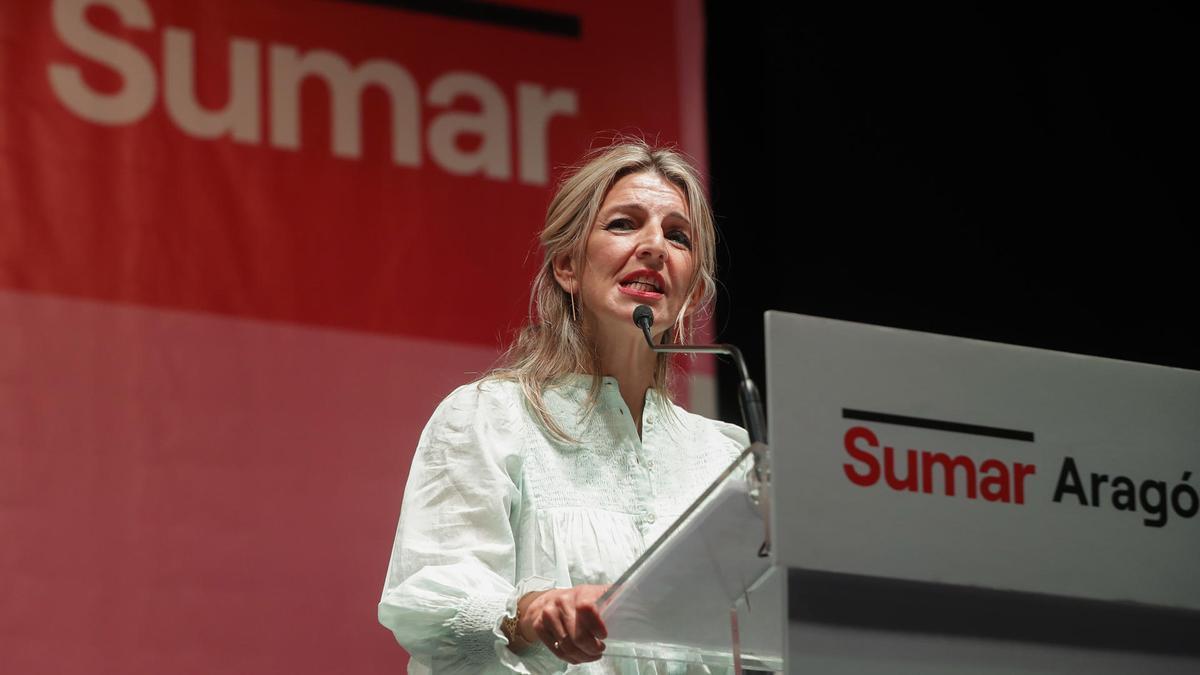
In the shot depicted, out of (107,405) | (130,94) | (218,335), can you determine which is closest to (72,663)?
(107,405)

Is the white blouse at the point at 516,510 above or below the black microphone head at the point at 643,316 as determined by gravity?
below

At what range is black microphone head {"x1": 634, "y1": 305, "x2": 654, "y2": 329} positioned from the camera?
2.27 metres

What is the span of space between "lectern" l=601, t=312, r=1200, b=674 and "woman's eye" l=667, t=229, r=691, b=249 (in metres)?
0.92

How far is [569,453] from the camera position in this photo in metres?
2.29

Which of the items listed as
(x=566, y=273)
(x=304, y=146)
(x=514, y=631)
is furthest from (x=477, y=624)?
(x=304, y=146)

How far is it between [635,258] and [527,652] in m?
0.74

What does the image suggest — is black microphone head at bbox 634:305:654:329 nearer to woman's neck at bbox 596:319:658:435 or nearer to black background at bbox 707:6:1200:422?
woman's neck at bbox 596:319:658:435

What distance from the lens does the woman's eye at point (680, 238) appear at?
8.45 ft

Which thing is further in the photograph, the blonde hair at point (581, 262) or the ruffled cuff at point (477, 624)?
the blonde hair at point (581, 262)

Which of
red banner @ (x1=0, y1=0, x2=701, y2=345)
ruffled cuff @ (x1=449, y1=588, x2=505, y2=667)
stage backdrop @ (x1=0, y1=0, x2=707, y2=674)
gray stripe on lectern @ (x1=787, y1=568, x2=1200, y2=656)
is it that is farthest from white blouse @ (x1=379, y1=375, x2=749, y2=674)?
red banner @ (x1=0, y1=0, x2=701, y2=345)

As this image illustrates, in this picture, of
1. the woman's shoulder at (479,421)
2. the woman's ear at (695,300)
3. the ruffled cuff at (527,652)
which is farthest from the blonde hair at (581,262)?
the ruffled cuff at (527,652)

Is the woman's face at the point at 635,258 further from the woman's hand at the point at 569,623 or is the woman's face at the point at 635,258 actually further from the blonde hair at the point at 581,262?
the woman's hand at the point at 569,623

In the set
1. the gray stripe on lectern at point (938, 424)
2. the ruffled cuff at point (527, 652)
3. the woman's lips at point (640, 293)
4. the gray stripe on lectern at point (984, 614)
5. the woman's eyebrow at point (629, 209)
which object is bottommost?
the ruffled cuff at point (527, 652)

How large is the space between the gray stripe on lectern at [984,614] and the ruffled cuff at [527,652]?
0.51 metres
